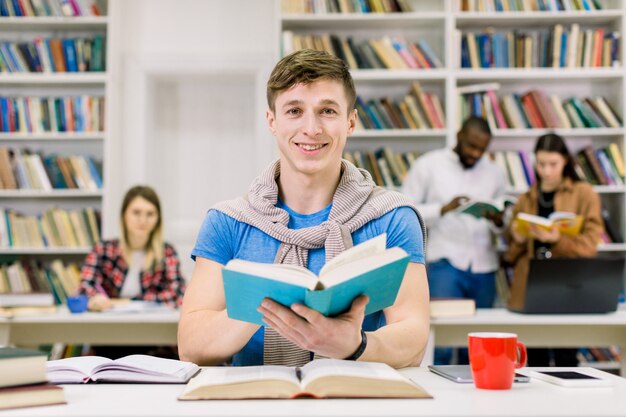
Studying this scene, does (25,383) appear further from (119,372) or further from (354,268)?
(354,268)

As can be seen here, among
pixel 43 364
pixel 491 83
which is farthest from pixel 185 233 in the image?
pixel 43 364

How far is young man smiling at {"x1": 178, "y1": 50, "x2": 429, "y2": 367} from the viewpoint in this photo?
1.52 m

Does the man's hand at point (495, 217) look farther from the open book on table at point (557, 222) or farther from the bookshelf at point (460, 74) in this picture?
the bookshelf at point (460, 74)

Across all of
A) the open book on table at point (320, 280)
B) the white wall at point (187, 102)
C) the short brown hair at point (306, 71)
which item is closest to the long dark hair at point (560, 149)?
the white wall at point (187, 102)

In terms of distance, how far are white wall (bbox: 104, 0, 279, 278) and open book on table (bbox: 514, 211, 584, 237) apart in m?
1.73

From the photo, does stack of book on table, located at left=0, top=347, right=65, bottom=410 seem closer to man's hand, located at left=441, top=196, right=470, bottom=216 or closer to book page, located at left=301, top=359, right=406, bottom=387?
book page, located at left=301, top=359, right=406, bottom=387

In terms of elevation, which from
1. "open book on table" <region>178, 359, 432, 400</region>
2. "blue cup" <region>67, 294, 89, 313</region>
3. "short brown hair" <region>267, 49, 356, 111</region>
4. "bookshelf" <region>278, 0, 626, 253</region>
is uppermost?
"bookshelf" <region>278, 0, 626, 253</region>

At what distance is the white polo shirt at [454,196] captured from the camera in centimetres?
383

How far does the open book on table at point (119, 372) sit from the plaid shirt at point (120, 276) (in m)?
2.06

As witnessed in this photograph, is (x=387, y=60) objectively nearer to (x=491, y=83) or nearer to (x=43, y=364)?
(x=491, y=83)

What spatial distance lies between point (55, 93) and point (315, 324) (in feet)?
13.1

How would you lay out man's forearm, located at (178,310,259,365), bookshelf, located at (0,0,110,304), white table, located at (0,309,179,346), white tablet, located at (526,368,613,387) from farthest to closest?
bookshelf, located at (0,0,110,304)
white table, located at (0,309,179,346)
man's forearm, located at (178,310,259,365)
white tablet, located at (526,368,613,387)

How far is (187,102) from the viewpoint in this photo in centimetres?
483

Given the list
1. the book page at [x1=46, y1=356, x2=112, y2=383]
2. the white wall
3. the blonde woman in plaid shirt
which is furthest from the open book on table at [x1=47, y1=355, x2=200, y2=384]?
the white wall
